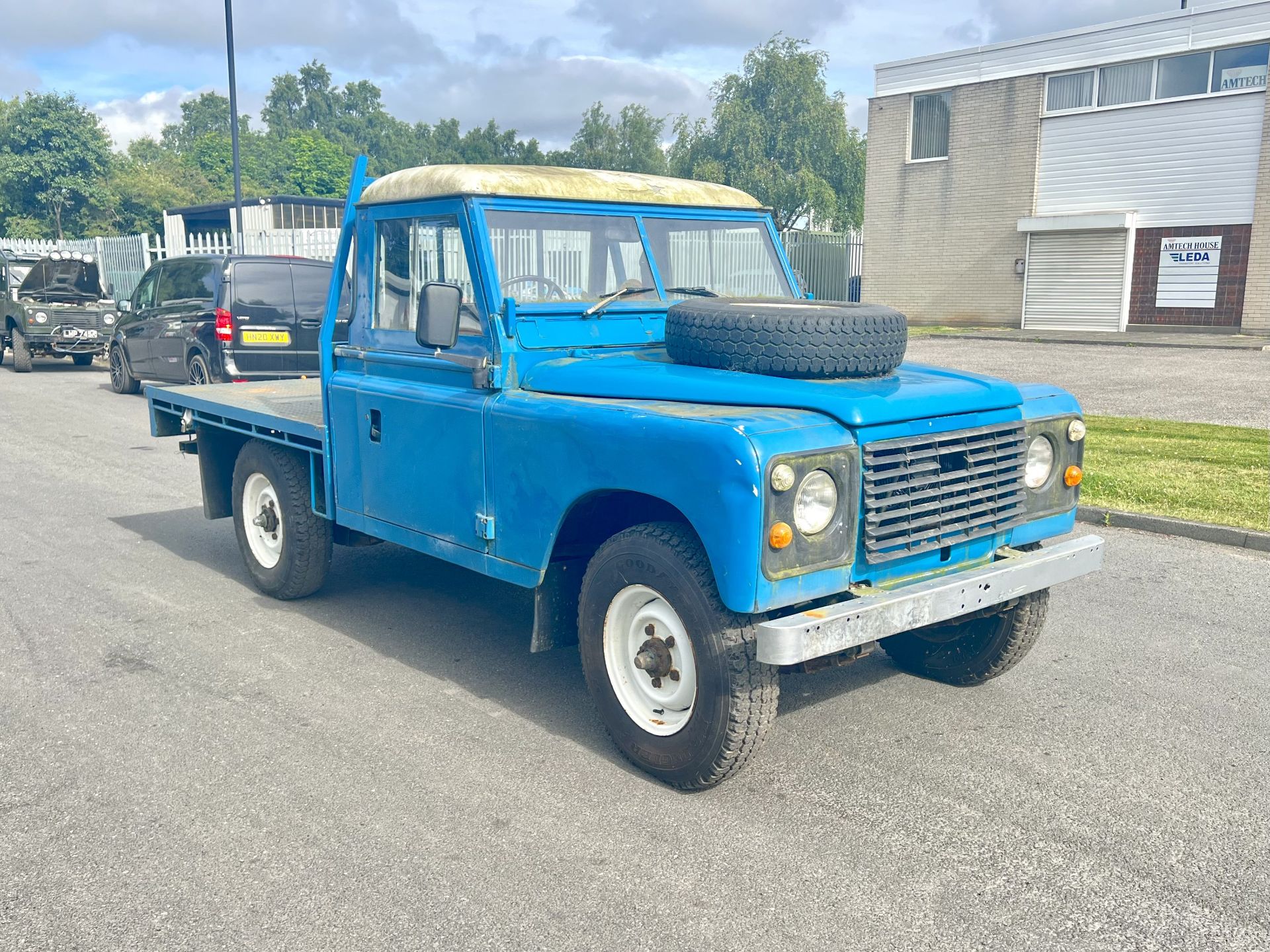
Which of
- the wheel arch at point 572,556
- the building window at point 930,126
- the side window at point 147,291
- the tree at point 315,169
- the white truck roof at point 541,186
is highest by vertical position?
the tree at point 315,169

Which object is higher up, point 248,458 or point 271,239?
point 271,239

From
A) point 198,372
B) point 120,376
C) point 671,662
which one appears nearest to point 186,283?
point 198,372

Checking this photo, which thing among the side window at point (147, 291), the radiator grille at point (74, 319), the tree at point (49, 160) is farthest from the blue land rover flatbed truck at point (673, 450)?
the tree at point (49, 160)

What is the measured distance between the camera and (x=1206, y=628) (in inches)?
228

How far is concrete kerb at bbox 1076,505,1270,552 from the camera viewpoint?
7.42 meters

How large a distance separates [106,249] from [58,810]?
1171 inches

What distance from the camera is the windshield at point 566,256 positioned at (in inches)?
187

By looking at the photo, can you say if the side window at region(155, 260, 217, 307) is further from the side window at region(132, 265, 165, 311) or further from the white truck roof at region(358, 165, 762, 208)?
the white truck roof at region(358, 165, 762, 208)

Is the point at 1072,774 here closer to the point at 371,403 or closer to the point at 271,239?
the point at 371,403

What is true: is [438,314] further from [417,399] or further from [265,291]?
[265,291]

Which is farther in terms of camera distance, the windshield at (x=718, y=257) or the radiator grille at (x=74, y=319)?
the radiator grille at (x=74, y=319)

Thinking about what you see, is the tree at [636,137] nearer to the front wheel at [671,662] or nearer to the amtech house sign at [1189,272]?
the amtech house sign at [1189,272]

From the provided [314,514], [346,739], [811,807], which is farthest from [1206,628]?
[314,514]

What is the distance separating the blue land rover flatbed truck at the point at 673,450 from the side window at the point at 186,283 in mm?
9296
